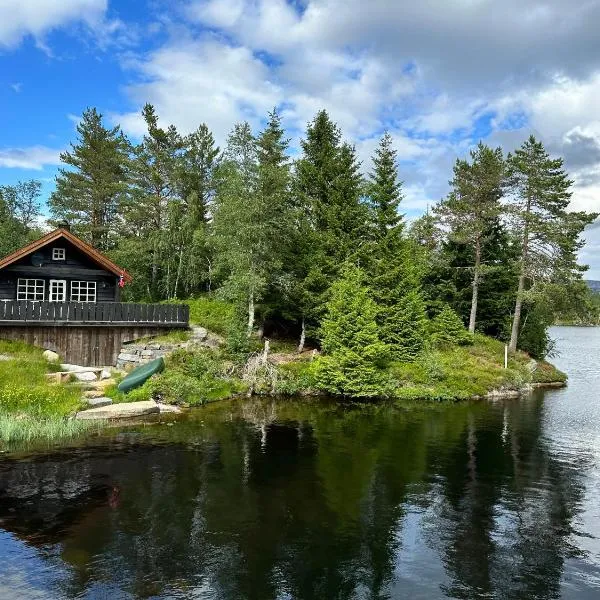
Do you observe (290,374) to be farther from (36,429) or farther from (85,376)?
(36,429)

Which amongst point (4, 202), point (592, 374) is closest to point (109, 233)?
point (4, 202)

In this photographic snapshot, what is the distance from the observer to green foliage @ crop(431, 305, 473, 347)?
1606 inches

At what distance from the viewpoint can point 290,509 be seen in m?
15.4

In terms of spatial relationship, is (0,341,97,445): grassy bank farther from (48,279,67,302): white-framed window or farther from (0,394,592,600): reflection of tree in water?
(48,279,67,302): white-framed window

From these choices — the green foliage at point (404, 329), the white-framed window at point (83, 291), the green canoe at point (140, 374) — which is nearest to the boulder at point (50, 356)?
the green canoe at point (140, 374)

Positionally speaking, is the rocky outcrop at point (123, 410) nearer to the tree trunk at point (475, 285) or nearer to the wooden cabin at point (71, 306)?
the wooden cabin at point (71, 306)

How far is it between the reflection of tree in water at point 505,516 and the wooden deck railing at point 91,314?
2013 cm

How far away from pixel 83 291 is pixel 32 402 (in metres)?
14.2

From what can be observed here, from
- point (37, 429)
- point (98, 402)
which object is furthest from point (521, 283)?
point (37, 429)

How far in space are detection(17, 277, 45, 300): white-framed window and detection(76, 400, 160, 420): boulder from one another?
560 inches

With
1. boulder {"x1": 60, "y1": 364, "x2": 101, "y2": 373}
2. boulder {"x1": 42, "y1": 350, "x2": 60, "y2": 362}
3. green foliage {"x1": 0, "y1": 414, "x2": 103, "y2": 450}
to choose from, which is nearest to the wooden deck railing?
boulder {"x1": 42, "y1": 350, "x2": 60, "y2": 362}

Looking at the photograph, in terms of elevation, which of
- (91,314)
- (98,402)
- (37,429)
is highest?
(91,314)

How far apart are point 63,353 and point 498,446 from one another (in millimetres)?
25401

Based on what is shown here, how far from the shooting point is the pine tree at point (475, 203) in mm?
42062
